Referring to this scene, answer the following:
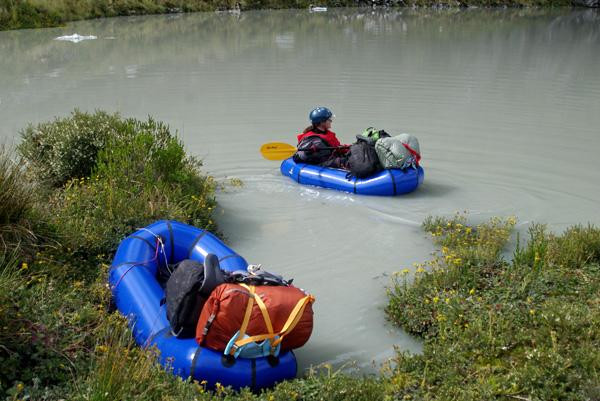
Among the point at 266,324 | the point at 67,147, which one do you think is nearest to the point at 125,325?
the point at 266,324

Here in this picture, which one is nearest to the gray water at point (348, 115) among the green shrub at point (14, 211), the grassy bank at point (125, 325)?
the grassy bank at point (125, 325)

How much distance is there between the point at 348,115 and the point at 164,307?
31.5 ft

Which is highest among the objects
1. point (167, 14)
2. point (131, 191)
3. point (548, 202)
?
point (167, 14)

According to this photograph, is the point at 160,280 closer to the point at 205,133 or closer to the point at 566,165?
the point at 205,133

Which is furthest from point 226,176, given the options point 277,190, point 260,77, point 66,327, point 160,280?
point 260,77

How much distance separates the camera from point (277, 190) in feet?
31.5

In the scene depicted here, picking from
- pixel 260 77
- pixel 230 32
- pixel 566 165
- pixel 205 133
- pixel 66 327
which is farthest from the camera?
pixel 230 32

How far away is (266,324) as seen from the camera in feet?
14.9

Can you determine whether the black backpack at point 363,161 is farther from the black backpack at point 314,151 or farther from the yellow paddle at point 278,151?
the yellow paddle at point 278,151

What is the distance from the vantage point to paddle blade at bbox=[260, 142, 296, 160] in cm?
1070

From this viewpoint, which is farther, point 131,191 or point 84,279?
point 131,191

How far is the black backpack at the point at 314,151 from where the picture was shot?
9875mm

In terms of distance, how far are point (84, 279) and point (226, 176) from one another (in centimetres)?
451

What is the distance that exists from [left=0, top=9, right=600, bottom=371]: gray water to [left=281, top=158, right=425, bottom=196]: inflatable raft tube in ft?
0.51
